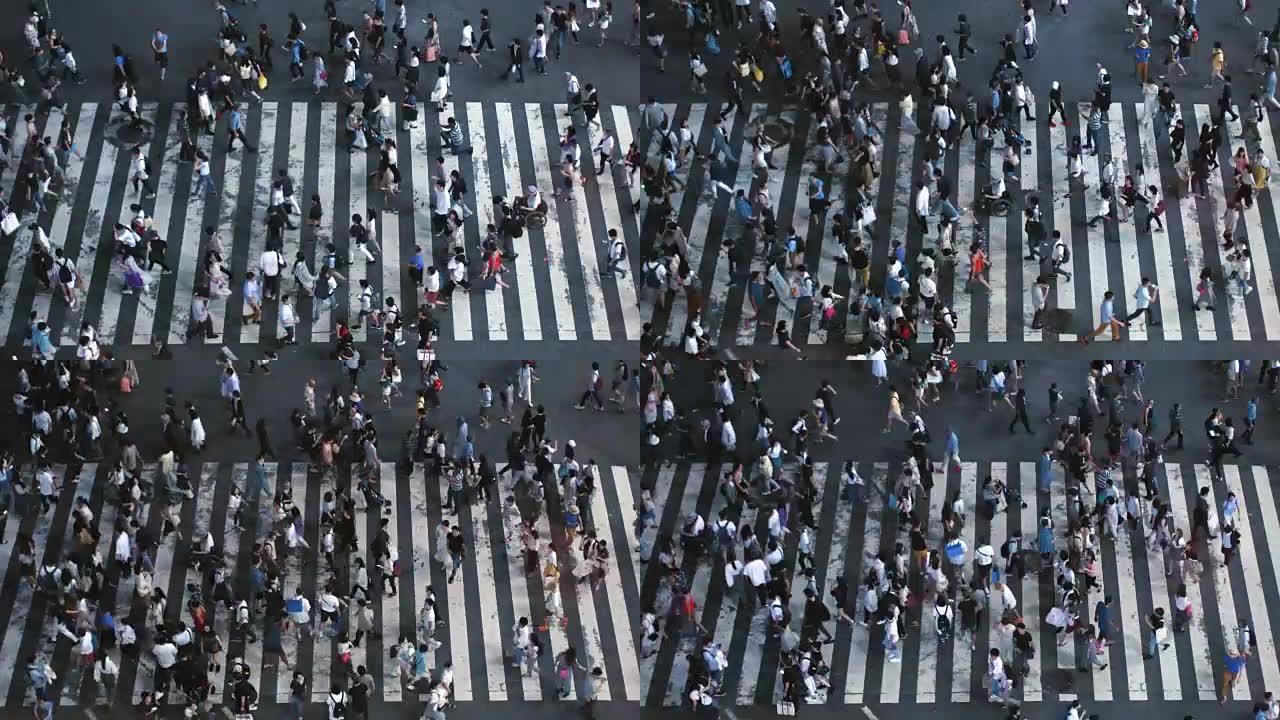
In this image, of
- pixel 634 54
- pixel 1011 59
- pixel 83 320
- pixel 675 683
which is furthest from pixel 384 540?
pixel 1011 59

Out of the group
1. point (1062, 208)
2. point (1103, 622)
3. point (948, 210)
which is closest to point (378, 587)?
point (1103, 622)

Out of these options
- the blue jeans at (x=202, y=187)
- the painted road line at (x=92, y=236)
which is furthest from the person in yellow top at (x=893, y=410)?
the painted road line at (x=92, y=236)

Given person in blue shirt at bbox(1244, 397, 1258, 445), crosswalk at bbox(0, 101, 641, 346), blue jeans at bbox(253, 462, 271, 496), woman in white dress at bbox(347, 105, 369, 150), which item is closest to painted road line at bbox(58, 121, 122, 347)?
crosswalk at bbox(0, 101, 641, 346)

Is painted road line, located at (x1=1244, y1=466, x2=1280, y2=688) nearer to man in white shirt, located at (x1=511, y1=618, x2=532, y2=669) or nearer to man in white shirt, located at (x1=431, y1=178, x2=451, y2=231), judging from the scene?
man in white shirt, located at (x1=511, y1=618, x2=532, y2=669)

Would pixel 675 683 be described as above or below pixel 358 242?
Result: below

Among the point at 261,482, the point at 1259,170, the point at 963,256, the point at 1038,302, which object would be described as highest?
the point at 1259,170

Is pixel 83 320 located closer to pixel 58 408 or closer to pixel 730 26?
pixel 58 408

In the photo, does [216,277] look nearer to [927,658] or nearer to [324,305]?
[324,305]
